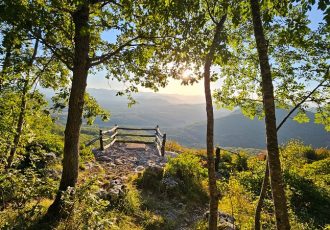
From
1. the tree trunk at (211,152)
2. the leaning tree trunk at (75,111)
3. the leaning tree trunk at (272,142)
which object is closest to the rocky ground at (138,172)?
the leaning tree trunk at (75,111)

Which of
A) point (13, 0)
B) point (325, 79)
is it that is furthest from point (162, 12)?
point (325, 79)

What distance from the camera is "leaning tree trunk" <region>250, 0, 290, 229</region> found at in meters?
4.64

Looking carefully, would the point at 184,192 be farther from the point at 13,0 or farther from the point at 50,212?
the point at 13,0

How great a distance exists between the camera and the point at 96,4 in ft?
24.1

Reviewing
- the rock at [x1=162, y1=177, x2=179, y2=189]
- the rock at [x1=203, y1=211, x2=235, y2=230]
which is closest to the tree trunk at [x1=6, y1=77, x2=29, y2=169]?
the rock at [x1=162, y1=177, x2=179, y2=189]

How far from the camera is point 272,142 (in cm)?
481

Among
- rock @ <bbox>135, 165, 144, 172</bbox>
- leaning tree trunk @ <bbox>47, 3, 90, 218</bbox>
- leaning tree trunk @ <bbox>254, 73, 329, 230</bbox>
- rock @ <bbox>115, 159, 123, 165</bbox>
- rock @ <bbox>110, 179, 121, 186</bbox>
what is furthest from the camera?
rock @ <bbox>115, 159, 123, 165</bbox>

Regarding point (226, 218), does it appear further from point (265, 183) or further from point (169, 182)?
point (169, 182)

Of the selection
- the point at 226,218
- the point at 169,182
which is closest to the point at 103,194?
the point at 169,182

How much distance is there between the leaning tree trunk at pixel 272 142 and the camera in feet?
15.2

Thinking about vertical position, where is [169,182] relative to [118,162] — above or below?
below

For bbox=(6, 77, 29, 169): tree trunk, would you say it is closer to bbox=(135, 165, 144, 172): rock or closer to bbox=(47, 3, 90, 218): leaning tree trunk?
bbox=(47, 3, 90, 218): leaning tree trunk

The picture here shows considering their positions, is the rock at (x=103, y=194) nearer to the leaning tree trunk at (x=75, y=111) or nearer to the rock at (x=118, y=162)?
the leaning tree trunk at (x=75, y=111)

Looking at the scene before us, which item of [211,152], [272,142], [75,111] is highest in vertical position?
[75,111]
